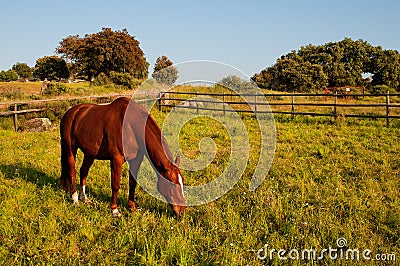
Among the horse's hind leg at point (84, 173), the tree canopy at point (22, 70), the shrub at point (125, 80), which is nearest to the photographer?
the horse's hind leg at point (84, 173)

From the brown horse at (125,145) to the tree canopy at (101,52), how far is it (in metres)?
32.1

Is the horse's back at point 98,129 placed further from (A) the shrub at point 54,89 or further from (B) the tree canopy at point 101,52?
(B) the tree canopy at point 101,52

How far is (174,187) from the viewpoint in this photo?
3.58 m

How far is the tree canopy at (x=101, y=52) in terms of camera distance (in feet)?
115

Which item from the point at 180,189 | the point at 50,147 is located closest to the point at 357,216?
Answer: the point at 180,189

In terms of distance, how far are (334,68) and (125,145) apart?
4808cm

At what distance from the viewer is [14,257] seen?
304 centimetres

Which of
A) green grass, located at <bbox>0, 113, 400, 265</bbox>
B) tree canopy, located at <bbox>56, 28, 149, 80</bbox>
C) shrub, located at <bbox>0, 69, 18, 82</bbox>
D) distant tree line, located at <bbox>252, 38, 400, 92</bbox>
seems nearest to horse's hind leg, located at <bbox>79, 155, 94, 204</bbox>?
green grass, located at <bbox>0, 113, 400, 265</bbox>

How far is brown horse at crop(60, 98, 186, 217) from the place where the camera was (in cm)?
366

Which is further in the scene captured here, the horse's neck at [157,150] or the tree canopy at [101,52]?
the tree canopy at [101,52]

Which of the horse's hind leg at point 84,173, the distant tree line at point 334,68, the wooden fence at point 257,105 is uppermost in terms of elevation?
the distant tree line at point 334,68

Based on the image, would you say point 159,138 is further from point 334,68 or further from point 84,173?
point 334,68


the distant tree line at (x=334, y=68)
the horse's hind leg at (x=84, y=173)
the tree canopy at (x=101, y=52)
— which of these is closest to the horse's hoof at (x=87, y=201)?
the horse's hind leg at (x=84, y=173)

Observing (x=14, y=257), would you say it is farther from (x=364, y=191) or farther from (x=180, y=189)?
(x=364, y=191)
